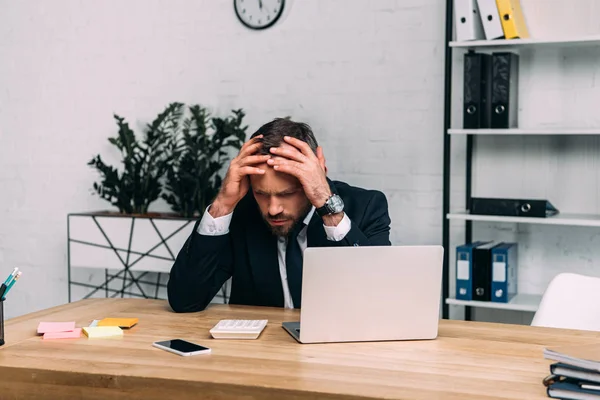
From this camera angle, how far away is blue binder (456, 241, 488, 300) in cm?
307

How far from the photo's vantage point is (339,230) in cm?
204

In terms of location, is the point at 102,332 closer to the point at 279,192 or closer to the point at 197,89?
the point at 279,192

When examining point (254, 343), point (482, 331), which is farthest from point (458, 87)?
point (254, 343)

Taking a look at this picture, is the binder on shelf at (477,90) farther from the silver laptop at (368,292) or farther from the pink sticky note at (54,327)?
the pink sticky note at (54,327)

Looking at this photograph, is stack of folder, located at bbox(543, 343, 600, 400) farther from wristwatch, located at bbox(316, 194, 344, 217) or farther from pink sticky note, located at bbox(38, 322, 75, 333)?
pink sticky note, located at bbox(38, 322, 75, 333)

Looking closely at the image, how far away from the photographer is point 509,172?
3275 mm

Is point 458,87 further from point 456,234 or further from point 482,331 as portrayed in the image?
point 482,331

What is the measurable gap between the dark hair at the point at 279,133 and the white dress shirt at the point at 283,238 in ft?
0.66

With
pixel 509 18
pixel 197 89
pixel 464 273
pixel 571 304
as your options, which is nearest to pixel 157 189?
pixel 197 89

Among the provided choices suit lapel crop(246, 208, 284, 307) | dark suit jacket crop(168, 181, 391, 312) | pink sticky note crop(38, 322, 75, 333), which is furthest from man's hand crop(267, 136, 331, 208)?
pink sticky note crop(38, 322, 75, 333)

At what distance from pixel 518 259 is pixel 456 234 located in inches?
11.2

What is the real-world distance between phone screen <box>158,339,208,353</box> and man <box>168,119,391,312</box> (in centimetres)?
37

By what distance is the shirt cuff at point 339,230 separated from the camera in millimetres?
2039

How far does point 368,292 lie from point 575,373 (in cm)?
48
